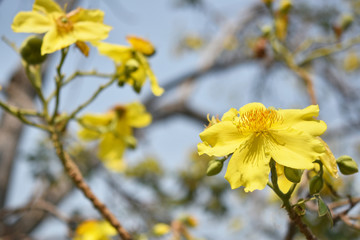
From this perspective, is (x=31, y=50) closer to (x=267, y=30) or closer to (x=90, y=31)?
(x=90, y=31)

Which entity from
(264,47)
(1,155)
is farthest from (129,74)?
(1,155)

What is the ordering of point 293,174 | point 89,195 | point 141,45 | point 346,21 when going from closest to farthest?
point 293,174, point 89,195, point 141,45, point 346,21

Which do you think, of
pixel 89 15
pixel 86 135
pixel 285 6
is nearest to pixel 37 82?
pixel 89 15

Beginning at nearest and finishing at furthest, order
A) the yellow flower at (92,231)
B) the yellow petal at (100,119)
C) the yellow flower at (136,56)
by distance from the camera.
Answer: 1. the yellow flower at (136,56)
2. the yellow flower at (92,231)
3. the yellow petal at (100,119)

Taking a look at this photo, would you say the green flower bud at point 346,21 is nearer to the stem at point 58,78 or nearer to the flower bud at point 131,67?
the flower bud at point 131,67

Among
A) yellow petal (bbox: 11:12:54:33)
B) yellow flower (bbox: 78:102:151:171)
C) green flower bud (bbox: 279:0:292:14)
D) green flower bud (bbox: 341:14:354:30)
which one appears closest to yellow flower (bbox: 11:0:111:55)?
yellow petal (bbox: 11:12:54:33)

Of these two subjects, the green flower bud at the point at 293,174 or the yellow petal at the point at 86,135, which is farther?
the yellow petal at the point at 86,135

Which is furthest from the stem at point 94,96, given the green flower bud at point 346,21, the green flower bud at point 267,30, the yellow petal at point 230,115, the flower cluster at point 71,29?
the green flower bud at point 346,21
